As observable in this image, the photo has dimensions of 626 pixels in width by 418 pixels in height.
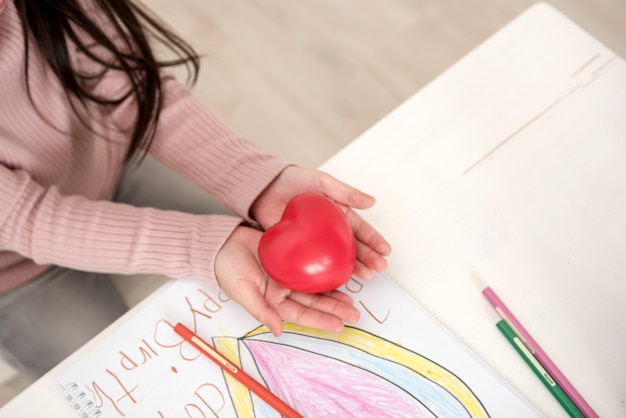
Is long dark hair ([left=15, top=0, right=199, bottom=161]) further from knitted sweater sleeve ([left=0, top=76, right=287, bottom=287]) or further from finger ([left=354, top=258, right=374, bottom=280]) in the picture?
finger ([left=354, top=258, right=374, bottom=280])

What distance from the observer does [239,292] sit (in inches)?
22.7

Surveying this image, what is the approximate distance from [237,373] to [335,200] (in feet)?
0.68

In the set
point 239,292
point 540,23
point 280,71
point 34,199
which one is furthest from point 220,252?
point 280,71

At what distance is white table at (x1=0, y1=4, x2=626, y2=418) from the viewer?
0.56 meters

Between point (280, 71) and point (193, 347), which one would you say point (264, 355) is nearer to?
point (193, 347)

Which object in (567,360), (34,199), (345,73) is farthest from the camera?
(345,73)

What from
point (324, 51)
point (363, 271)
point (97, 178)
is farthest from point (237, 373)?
point (324, 51)

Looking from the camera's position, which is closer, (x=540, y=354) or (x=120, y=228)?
(x=540, y=354)

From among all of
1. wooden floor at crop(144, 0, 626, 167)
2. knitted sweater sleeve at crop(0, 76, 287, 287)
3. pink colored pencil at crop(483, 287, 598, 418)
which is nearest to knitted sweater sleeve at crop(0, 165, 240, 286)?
knitted sweater sleeve at crop(0, 76, 287, 287)

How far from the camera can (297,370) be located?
1.82 feet

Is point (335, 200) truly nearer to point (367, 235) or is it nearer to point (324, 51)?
point (367, 235)

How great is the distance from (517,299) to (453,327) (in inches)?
2.9

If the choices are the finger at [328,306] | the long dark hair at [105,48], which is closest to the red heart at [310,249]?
the finger at [328,306]

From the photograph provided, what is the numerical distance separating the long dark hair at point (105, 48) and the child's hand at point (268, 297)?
0.24m
